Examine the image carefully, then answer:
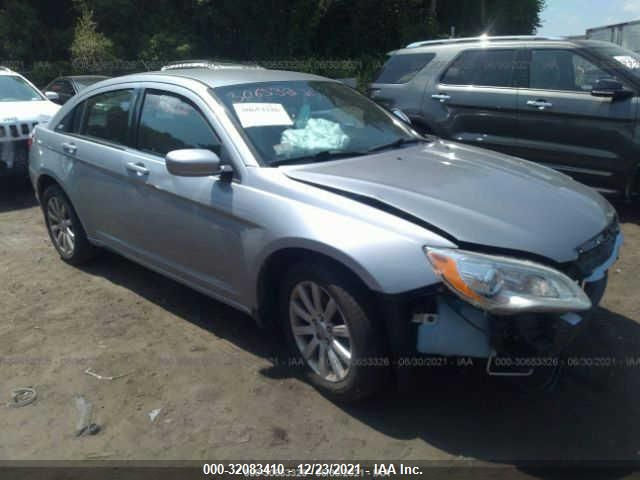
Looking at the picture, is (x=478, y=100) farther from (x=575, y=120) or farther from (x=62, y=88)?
(x=62, y=88)

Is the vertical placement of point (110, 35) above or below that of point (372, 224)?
above

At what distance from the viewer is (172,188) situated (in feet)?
13.0

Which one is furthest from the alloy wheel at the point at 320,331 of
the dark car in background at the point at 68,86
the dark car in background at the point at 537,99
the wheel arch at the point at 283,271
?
the dark car in background at the point at 68,86

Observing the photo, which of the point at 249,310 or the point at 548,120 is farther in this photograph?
the point at 548,120

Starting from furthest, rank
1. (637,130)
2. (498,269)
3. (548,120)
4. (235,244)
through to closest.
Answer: (548,120)
(637,130)
(235,244)
(498,269)

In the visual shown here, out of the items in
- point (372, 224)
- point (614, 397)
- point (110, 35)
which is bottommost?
point (614, 397)

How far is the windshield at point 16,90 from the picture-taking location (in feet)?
28.3

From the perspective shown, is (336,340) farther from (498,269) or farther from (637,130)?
(637,130)

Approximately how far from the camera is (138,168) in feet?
13.8

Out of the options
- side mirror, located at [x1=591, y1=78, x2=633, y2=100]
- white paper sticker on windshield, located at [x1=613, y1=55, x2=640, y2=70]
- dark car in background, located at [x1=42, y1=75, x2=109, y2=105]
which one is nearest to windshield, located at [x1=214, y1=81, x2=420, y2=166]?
side mirror, located at [x1=591, y1=78, x2=633, y2=100]

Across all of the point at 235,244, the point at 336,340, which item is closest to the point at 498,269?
the point at 336,340

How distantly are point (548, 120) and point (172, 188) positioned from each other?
13.6ft

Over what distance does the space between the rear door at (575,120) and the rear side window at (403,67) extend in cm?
129

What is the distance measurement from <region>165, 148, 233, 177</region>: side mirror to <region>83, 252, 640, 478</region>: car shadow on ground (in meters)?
1.16
